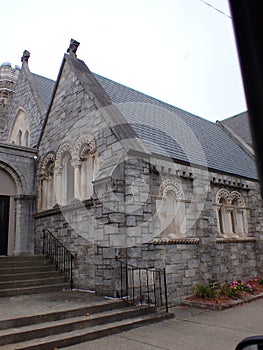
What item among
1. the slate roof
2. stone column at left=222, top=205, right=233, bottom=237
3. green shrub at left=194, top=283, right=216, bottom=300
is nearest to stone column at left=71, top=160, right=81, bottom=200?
green shrub at left=194, top=283, right=216, bottom=300

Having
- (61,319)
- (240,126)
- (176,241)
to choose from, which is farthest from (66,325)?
(240,126)

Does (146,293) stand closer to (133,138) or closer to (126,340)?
(126,340)

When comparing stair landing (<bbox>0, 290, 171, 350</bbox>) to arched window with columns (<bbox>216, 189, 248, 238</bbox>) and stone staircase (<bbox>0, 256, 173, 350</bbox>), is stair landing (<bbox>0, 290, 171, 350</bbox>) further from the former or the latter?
arched window with columns (<bbox>216, 189, 248, 238</bbox>)

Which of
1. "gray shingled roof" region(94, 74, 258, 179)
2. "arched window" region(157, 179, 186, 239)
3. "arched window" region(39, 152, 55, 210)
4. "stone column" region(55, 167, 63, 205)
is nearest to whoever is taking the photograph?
"arched window" region(157, 179, 186, 239)

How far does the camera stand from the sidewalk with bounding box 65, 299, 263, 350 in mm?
5020

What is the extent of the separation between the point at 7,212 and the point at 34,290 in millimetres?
3786

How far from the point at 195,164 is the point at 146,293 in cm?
436

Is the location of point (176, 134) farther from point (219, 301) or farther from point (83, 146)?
point (219, 301)

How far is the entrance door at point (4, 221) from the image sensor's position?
10.6 m

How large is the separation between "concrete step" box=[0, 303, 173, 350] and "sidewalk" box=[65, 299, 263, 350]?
0.15m

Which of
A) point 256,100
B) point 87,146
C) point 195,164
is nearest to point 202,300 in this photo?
point 195,164

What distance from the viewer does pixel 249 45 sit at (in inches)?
24.9

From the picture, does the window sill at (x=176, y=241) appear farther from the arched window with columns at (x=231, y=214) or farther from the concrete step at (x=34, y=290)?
the concrete step at (x=34, y=290)

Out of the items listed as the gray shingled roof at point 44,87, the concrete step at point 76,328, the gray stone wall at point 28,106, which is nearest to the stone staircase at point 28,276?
the concrete step at point 76,328
